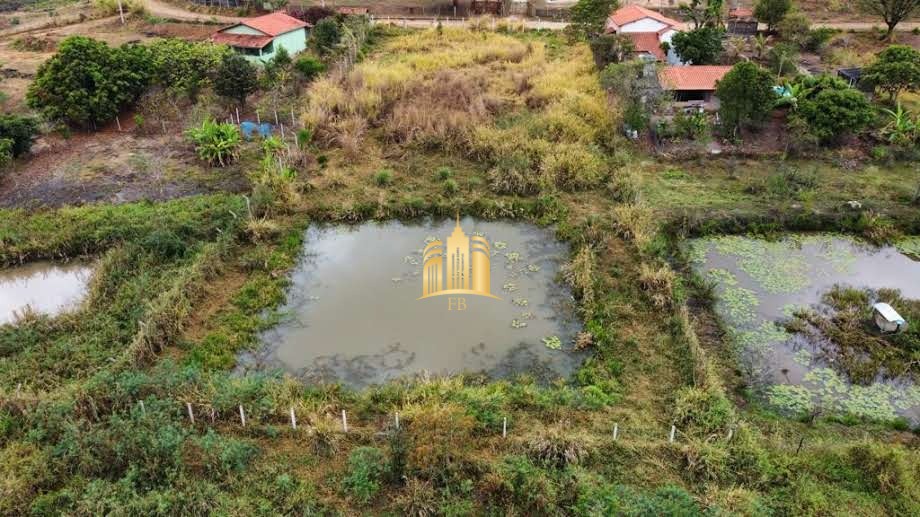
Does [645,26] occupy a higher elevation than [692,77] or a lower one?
higher

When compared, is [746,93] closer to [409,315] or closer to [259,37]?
[409,315]

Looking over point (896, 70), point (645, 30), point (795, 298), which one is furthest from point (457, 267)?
point (645, 30)

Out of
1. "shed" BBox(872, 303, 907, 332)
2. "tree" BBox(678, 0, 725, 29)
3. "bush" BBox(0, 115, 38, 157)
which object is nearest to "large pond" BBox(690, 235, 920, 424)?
"shed" BBox(872, 303, 907, 332)

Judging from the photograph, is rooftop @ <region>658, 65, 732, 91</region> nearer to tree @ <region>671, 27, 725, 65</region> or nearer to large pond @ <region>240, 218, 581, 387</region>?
tree @ <region>671, 27, 725, 65</region>

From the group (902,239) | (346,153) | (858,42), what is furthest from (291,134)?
(858,42)

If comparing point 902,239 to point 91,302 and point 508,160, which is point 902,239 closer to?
point 508,160

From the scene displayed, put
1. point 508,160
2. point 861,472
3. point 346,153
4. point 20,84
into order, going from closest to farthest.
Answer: point 861,472, point 508,160, point 346,153, point 20,84

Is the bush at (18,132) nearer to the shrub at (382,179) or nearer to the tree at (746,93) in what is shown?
the shrub at (382,179)
